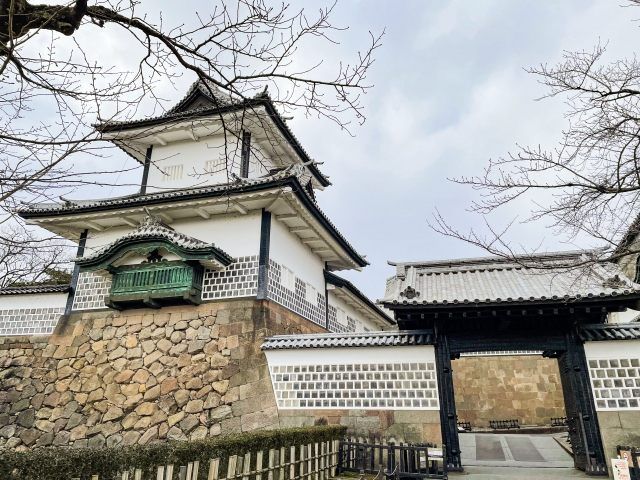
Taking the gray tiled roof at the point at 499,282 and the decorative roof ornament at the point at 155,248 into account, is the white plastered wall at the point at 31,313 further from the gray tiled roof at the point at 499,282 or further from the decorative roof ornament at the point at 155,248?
the gray tiled roof at the point at 499,282

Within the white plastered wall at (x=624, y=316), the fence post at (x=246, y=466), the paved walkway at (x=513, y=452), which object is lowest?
the paved walkway at (x=513, y=452)

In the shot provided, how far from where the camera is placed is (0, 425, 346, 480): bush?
3.22 meters

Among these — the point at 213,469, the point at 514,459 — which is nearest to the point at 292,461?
the point at 213,469

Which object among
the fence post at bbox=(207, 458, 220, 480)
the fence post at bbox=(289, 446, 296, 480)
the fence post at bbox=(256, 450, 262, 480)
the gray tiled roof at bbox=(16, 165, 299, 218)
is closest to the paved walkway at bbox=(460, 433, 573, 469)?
the fence post at bbox=(289, 446, 296, 480)

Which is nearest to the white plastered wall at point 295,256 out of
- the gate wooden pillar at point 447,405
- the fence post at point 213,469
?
the gate wooden pillar at point 447,405

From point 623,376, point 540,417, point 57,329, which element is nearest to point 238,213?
point 57,329

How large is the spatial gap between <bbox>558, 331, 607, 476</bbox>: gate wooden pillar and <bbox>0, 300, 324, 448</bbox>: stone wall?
239 inches

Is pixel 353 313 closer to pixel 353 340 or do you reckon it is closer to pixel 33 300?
pixel 353 340

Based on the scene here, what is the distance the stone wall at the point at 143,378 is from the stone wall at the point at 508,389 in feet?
39.0

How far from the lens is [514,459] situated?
34.9 feet

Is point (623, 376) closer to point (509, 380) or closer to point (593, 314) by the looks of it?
point (593, 314)

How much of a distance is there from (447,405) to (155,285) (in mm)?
7270

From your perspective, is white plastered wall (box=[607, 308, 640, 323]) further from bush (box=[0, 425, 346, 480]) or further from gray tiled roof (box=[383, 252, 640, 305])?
bush (box=[0, 425, 346, 480])

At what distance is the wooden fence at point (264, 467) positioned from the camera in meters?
4.06
